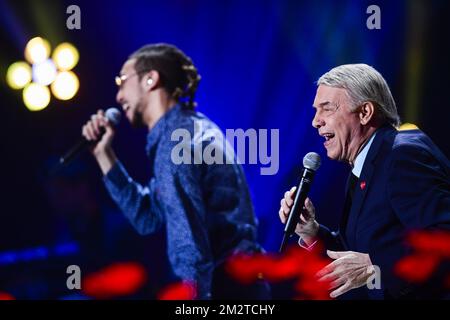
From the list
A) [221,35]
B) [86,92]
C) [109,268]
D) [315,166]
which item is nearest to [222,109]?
[221,35]

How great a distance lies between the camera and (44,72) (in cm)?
346

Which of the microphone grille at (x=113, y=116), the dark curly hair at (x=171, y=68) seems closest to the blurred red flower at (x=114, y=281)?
the microphone grille at (x=113, y=116)

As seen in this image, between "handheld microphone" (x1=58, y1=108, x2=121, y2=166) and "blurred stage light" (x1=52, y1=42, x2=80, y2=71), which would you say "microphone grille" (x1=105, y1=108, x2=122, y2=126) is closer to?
"handheld microphone" (x1=58, y1=108, x2=121, y2=166)

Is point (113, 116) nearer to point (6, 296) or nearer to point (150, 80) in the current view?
point (150, 80)

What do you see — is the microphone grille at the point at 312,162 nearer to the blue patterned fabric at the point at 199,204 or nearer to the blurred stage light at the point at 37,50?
the blue patterned fabric at the point at 199,204

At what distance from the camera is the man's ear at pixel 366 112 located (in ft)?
7.13

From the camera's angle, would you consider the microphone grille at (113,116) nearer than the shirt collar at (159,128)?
No

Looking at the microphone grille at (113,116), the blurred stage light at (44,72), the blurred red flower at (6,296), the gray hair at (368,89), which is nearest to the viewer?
the gray hair at (368,89)

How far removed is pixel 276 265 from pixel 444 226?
4.53ft

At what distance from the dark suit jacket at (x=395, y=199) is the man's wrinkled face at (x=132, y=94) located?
136 cm

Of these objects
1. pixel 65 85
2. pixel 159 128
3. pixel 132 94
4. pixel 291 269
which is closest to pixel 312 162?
pixel 159 128

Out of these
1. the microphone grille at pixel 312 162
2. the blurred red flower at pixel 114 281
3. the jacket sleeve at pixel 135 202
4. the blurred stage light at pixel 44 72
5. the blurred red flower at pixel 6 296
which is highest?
Answer: the blurred stage light at pixel 44 72

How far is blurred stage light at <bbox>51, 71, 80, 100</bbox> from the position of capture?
11.5ft
